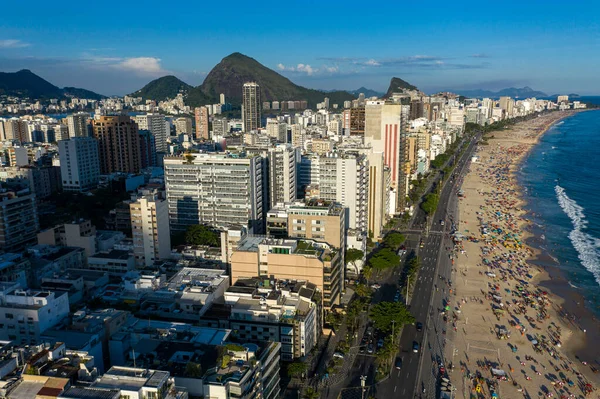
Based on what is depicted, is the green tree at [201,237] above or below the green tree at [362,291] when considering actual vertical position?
above

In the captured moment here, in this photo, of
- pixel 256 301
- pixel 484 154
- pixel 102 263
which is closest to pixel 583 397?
pixel 256 301

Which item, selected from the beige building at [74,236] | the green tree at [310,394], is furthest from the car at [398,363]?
the beige building at [74,236]

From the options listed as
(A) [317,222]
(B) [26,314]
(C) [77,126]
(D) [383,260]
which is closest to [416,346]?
(A) [317,222]

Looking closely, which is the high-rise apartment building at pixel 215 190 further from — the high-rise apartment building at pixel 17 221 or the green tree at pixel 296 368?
the green tree at pixel 296 368

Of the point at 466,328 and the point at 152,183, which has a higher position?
the point at 152,183

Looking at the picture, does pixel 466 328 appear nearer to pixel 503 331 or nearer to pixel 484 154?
pixel 503 331

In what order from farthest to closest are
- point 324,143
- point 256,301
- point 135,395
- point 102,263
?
point 324,143 < point 102,263 < point 256,301 < point 135,395
